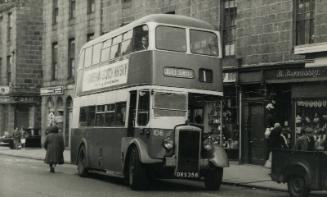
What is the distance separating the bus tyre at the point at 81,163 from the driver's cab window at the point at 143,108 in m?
4.94

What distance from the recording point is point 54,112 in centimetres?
4103

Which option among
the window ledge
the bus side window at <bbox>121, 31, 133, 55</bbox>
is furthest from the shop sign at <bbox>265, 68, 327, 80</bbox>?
the bus side window at <bbox>121, 31, 133, 55</bbox>

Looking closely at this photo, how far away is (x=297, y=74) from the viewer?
21.3 meters

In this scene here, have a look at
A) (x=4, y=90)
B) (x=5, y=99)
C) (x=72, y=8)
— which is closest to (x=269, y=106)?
(x=72, y=8)

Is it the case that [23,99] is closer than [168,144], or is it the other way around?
[168,144]

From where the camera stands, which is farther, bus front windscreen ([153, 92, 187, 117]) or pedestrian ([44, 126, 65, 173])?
pedestrian ([44, 126, 65, 173])

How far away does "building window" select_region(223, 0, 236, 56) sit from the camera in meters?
25.0

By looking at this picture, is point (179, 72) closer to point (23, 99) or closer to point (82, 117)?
point (82, 117)

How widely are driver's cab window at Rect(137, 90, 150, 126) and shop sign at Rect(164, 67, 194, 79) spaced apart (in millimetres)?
733

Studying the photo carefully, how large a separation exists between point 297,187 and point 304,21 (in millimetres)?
9277

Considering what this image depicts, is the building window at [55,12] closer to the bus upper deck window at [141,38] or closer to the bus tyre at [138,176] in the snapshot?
the bus upper deck window at [141,38]

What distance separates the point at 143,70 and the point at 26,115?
3410 centimetres

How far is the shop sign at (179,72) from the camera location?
15.9 meters

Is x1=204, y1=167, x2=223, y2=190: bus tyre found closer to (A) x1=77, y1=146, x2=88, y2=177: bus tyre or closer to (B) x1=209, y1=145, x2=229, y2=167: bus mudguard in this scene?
(B) x1=209, y1=145, x2=229, y2=167: bus mudguard
